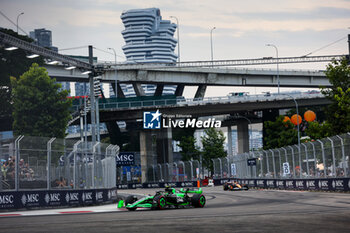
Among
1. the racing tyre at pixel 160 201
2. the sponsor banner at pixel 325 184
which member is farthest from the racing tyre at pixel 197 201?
the sponsor banner at pixel 325 184

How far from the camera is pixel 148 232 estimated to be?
1192 centimetres

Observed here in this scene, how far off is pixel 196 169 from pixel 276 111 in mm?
29874

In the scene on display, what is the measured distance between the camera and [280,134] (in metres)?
74.9

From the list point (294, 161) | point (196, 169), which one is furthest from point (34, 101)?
point (294, 161)

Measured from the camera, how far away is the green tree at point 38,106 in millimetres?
66938

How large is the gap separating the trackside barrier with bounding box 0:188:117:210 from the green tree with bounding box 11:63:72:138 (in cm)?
4070

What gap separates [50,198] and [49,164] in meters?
1.70

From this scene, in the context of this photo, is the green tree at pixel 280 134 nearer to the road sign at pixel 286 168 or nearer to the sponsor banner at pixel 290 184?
the road sign at pixel 286 168

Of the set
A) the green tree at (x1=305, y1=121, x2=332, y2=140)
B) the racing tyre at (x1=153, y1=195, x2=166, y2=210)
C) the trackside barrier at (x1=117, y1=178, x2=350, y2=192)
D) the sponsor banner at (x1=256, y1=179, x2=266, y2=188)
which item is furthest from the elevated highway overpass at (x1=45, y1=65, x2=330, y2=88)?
the racing tyre at (x1=153, y1=195, x2=166, y2=210)

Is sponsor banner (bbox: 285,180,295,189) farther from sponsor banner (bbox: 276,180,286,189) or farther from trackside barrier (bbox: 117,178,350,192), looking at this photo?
sponsor banner (bbox: 276,180,286,189)

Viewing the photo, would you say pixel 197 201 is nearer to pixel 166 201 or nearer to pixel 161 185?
pixel 166 201

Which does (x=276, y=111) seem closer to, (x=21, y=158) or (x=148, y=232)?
(x=21, y=158)

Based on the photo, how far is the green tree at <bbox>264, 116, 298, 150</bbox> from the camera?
73688 millimetres

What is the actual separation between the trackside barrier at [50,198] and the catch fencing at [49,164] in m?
0.22
